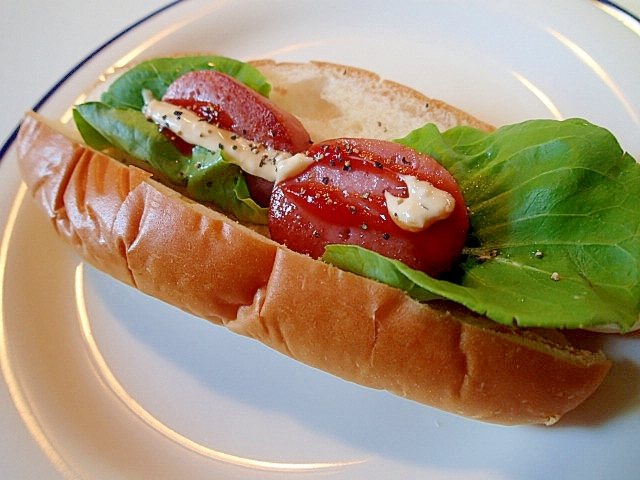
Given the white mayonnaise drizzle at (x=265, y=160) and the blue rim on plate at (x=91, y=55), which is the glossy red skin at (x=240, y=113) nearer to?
the white mayonnaise drizzle at (x=265, y=160)

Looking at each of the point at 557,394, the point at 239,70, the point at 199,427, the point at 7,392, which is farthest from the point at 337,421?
the point at 239,70

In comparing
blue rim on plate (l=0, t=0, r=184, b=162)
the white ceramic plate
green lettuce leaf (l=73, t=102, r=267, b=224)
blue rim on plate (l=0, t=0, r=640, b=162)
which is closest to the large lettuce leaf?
the white ceramic plate

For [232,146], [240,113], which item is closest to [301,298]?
[232,146]

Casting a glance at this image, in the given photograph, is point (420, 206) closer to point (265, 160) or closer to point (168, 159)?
point (265, 160)

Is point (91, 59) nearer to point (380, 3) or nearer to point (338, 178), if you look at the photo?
point (380, 3)

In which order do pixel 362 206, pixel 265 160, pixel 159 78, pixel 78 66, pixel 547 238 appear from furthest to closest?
pixel 78 66, pixel 159 78, pixel 265 160, pixel 362 206, pixel 547 238

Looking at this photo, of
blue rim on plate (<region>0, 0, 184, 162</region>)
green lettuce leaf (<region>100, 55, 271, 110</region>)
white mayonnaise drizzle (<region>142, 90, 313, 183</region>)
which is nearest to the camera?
white mayonnaise drizzle (<region>142, 90, 313, 183</region>)

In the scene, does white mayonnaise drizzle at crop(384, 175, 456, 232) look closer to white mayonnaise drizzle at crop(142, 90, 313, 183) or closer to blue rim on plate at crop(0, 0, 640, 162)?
white mayonnaise drizzle at crop(142, 90, 313, 183)
